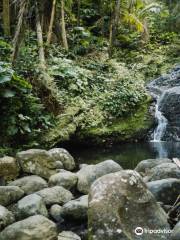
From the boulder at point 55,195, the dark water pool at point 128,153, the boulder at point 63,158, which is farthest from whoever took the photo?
the dark water pool at point 128,153

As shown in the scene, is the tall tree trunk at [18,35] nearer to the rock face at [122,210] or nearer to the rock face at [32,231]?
the rock face at [32,231]

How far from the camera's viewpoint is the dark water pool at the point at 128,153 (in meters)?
8.43

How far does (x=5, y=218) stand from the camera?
15.5 ft

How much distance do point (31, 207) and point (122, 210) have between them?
1464 millimetres

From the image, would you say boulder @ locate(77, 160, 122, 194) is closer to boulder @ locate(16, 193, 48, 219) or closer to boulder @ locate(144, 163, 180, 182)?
boulder @ locate(144, 163, 180, 182)

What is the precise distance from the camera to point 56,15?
1445 cm

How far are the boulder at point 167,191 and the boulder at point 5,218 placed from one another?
6.45 feet

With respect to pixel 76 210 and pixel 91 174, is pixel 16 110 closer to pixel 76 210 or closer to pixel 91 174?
pixel 91 174

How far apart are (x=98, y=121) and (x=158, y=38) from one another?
1002cm

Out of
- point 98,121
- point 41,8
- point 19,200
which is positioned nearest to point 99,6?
point 41,8

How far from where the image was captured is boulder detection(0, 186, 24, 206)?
541 centimetres

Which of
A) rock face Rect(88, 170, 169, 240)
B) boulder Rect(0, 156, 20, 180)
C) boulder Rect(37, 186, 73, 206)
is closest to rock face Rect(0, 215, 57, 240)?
rock face Rect(88, 170, 169, 240)

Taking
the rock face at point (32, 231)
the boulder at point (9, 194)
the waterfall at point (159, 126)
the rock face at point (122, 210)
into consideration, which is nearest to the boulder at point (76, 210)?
the rock face at point (32, 231)

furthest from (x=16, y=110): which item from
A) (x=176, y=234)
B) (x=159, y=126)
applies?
(x=176, y=234)
